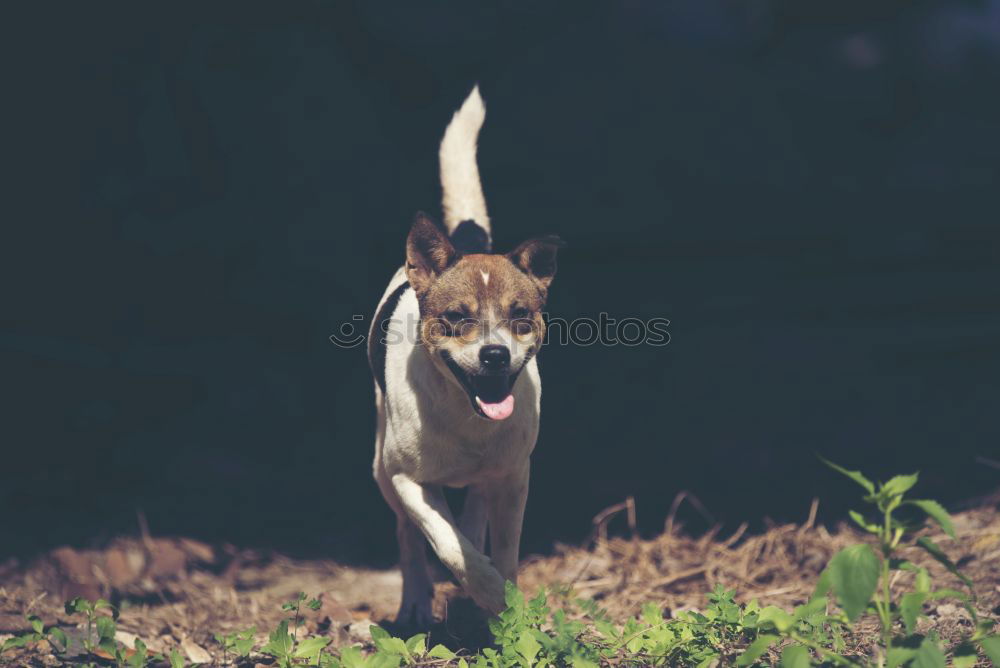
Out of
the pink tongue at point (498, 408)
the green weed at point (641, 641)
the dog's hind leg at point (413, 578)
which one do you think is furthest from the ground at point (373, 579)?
the pink tongue at point (498, 408)

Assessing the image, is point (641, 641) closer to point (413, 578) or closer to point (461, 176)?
point (413, 578)

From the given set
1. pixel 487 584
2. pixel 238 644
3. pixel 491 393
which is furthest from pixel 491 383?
pixel 238 644

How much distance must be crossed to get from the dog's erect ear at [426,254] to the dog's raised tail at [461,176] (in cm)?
64

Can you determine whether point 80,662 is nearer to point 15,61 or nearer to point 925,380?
point 15,61

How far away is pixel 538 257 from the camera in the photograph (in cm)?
357

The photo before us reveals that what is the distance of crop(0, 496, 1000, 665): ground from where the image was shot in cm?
394

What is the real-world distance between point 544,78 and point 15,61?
2.72 metres

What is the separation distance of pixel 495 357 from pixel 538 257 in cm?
51

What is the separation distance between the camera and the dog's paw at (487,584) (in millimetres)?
3375

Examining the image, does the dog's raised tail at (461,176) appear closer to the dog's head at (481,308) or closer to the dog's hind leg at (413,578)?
the dog's head at (481,308)

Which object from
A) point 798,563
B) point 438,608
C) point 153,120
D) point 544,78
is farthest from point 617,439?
point 153,120

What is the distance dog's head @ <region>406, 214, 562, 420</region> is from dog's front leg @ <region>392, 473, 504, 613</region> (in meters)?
0.48

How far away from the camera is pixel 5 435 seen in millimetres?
4930

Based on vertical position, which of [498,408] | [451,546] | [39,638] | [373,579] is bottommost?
[39,638]
